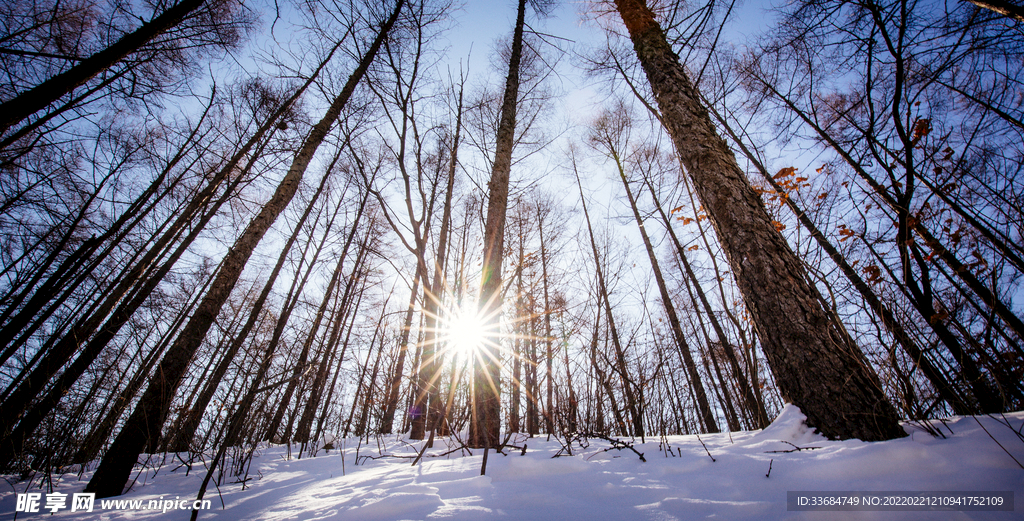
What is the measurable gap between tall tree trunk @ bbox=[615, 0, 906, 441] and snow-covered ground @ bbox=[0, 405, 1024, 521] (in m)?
0.12

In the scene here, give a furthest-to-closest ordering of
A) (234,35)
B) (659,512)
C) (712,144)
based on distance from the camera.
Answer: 1. (234,35)
2. (712,144)
3. (659,512)

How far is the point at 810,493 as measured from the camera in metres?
0.92

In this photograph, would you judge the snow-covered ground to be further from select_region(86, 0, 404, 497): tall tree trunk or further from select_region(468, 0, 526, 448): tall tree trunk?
select_region(468, 0, 526, 448): tall tree trunk

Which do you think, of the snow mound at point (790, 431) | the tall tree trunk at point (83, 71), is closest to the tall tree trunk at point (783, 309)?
the snow mound at point (790, 431)

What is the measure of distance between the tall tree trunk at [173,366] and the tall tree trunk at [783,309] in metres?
2.69

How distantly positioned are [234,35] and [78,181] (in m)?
4.81

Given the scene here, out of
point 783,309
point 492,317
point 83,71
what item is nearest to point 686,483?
point 783,309

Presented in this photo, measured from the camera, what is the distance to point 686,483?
1127mm

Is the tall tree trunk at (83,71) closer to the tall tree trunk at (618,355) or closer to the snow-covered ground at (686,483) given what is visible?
the snow-covered ground at (686,483)

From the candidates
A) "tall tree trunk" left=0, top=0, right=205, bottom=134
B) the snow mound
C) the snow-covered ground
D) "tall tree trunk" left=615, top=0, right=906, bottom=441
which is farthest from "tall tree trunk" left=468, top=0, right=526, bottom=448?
"tall tree trunk" left=0, top=0, right=205, bottom=134

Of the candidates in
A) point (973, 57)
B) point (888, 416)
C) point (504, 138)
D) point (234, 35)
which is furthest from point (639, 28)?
point (234, 35)

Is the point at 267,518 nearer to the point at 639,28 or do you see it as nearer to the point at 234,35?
the point at 639,28

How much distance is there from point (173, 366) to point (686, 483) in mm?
3736

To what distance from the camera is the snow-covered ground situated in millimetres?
A: 881
